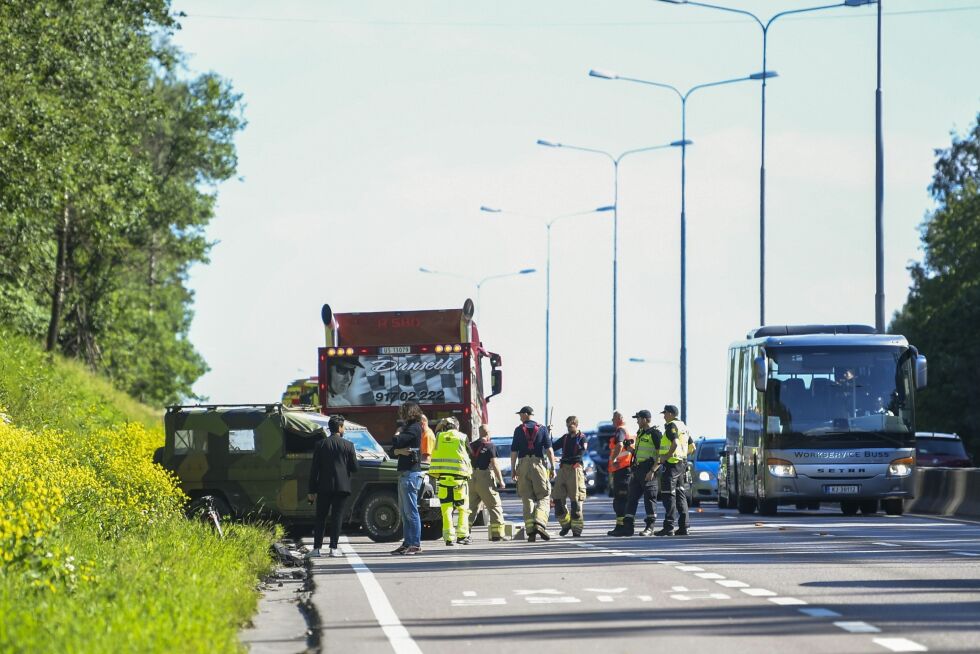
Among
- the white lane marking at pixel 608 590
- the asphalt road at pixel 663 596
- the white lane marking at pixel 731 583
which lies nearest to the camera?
the asphalt road at pixel 663 596

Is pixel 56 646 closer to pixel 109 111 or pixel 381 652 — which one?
pixel 381 652

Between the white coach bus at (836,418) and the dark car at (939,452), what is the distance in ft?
30.6

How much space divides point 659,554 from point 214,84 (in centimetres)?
4404

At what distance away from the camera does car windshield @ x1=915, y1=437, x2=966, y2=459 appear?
4225 cm

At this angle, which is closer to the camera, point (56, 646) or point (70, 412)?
point (56, 646)

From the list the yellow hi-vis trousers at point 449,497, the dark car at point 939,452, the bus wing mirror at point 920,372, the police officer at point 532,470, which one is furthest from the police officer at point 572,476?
the dark car at point 939,452

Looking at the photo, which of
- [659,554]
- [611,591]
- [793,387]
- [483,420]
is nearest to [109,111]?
[483,420]

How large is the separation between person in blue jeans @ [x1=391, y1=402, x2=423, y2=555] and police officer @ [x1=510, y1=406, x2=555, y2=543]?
3.03 m

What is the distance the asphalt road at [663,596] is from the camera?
472 inches

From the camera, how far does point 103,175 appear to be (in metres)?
45.6

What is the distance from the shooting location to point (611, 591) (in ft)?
52.1

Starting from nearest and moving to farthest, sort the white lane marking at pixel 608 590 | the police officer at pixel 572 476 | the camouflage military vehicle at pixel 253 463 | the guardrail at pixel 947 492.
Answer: the white lane marking at pixel 608 590, the camouflage military vehicle at pixel 253 463, the police officer at pixel 572 476, the guardrail at pixel 947 492

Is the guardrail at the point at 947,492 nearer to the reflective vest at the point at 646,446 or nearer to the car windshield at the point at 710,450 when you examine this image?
the reflective vest at the point at 646,446

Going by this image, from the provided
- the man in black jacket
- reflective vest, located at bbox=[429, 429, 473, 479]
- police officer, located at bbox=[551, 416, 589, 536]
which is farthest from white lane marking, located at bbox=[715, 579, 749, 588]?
police officer, located at bbox=[551, 416, 589, 536]
